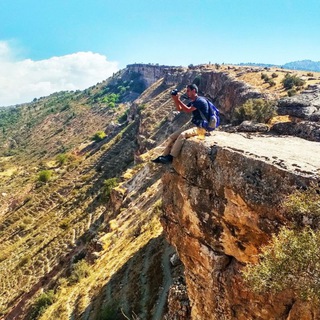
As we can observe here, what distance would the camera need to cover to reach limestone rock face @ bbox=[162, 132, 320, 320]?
34.8 feet

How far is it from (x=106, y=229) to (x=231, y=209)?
119ft

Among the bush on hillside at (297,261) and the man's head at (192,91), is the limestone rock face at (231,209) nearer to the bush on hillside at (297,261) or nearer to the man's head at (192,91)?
the bush on hillside at (297,261)

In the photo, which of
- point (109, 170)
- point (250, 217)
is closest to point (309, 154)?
point (250, 217)

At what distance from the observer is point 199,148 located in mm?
13211

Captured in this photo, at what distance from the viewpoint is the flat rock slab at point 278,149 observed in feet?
35.1

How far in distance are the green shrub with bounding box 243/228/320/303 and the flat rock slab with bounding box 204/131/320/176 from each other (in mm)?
2350

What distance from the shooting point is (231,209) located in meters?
11.9

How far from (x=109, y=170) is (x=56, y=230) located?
23.0m

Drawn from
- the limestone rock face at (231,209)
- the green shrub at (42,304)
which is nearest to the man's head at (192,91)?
the limestone rock face at (231,209)

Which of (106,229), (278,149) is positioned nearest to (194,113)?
Answer: (278,149)

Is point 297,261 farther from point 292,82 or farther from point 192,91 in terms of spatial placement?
point 292,82

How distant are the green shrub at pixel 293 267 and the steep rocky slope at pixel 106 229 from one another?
1.96 m

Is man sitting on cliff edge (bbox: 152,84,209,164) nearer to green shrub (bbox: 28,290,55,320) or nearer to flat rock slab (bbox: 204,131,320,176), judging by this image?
flat rock slab (bbox: 204,131,320,176)

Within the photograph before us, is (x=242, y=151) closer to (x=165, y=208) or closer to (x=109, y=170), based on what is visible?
(x=165, y=208)
